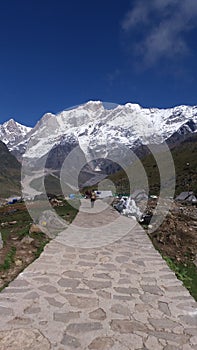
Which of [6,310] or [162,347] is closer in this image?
[162,347]

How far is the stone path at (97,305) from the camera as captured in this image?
5.84 m

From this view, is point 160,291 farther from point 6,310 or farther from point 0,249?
point 0,249

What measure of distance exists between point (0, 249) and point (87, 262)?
347cm

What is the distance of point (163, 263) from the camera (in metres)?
11.2

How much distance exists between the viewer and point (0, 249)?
1222cm

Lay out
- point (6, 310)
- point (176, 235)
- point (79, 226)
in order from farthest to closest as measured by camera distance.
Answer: point (79, 226), point (176, 235), point (6, 310)

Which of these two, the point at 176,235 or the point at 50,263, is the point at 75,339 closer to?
the point at 50,263

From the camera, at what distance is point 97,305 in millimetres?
7430

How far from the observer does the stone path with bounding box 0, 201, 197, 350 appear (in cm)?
584

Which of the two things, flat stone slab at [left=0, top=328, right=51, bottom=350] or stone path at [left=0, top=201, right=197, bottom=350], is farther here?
stone path at [left=0, top=201, right=197, bottom=350]

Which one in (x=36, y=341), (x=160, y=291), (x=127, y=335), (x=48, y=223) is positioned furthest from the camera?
(x=48, y=223)

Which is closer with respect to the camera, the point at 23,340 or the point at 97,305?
the point at 23,340

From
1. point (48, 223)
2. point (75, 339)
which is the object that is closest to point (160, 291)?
point (75, 339)

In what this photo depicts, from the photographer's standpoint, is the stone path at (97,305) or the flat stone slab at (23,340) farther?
the stone path at (97,305)
